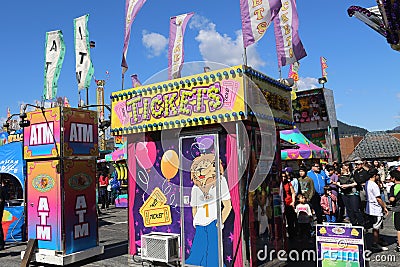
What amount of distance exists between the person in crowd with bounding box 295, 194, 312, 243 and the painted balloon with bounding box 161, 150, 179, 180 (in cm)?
343

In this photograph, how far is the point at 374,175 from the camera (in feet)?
25.6

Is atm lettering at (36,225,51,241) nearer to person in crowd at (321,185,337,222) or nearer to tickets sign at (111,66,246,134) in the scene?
tickets sign at (111,66,246,134)

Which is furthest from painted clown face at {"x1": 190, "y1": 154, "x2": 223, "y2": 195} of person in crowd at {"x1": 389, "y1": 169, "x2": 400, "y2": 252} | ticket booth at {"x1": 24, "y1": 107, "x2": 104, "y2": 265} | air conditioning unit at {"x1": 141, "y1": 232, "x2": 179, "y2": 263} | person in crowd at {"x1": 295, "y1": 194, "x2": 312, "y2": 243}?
person in crowd at {"x1": 389, "y1": 169, "x2": 400, "y2": 252}

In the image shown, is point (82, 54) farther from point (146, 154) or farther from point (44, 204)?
point (146, 154)

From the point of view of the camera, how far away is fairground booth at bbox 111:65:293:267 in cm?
550

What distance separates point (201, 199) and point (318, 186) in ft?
14.2

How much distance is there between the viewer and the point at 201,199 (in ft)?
19.3

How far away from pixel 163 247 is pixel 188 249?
418 mm

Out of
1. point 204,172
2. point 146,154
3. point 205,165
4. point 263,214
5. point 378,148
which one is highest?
point 378,148

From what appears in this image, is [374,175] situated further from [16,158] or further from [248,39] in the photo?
[16,158]

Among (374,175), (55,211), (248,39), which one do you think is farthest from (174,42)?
(374,175)

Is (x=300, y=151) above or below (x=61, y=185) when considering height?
above

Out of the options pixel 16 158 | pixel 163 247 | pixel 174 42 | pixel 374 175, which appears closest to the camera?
pixel 163 247

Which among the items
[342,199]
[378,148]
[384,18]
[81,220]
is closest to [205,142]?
[81,220]
